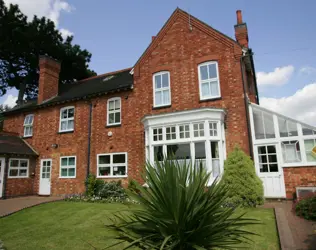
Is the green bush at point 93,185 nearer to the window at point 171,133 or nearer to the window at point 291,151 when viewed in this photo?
the window at point 171,133

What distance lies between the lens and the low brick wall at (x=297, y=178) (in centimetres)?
962

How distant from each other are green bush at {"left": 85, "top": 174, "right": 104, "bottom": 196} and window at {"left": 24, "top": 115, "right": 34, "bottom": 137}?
7.52 m

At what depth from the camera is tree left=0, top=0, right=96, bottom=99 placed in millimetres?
24906

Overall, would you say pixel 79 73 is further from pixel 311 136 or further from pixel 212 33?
pixel 311 136

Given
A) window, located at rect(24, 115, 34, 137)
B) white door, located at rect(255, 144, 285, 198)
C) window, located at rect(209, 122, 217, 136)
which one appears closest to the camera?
white door, located at rect(255, 144, 285, 198)

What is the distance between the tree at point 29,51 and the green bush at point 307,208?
1098 inches

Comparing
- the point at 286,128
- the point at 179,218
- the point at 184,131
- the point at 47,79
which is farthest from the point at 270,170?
the point at 47,79

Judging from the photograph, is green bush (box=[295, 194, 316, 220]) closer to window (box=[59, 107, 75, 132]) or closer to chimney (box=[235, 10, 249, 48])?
chimney (box=[235, 10, 249, 48])

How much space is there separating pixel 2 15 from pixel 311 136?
29841 mm

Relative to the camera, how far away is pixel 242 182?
30.3ft

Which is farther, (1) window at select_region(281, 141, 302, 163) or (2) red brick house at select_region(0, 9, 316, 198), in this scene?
(2) red brick house at select_region(0, 9, 316, 198)

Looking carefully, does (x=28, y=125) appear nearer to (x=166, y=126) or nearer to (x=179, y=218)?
(x=166, y=126)

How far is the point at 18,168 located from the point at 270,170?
15289mm

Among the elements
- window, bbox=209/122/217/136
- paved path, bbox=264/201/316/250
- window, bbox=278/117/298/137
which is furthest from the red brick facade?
paved path, bbox=264/201/316/250
